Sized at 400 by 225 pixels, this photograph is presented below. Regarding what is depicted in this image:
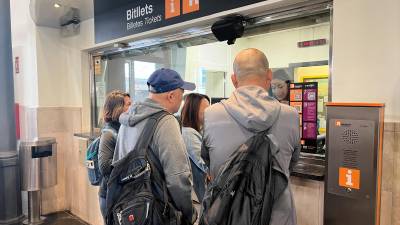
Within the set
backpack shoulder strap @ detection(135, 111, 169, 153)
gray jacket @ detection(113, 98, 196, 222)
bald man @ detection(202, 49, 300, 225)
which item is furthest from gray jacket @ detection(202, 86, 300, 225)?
backpack shoulder strap @ detection(135, 111, 169, 153)

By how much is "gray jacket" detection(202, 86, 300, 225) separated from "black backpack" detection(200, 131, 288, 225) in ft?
0.15

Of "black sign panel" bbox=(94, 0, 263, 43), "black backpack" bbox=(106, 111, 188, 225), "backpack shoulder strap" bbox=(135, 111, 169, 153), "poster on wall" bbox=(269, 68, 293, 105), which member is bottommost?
"black backpack" bbox=(106, 111, 188, 225)

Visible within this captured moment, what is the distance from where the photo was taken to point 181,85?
173 cm

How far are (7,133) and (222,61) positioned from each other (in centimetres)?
283

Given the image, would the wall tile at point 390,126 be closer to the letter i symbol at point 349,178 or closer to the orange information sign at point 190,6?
the letter i symbol at point 349,178

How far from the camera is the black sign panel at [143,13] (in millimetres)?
2555

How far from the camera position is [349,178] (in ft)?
5.47

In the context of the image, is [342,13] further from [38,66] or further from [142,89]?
[38,66]

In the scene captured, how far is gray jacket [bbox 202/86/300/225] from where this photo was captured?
1.30 metres

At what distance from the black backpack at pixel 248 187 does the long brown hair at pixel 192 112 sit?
3.04 feet

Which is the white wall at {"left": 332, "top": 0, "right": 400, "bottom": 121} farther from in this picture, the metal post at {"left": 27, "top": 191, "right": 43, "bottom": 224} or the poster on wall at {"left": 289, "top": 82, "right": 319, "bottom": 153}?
the metal post at {"left": 27, "top": 191, "right": 43, "bottom": 224}

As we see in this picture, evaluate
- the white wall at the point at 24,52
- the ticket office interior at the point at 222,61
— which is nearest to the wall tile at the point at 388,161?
the ticket office interior at the point at 222,61

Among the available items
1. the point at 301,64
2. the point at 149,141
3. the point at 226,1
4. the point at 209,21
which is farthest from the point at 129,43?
the point at 149,141

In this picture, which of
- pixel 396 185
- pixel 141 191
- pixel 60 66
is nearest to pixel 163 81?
pixel 141 191
